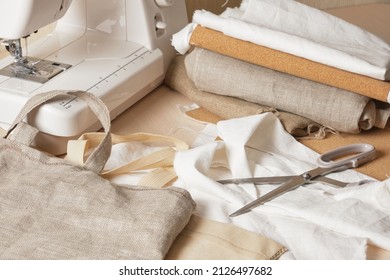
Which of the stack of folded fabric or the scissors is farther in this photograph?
the stack of folded fabric

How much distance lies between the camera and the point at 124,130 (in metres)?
1.15

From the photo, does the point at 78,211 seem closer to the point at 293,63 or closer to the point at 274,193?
the point at 274,193

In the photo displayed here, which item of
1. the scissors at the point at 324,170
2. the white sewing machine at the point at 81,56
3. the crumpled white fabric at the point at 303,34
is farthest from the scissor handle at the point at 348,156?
the white sewing machine at the point at 81,56

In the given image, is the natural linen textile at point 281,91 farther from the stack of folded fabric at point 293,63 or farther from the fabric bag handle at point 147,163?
the fabric bag handle at point 147,163

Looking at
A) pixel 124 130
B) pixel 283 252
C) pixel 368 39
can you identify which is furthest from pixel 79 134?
pixel 368 39

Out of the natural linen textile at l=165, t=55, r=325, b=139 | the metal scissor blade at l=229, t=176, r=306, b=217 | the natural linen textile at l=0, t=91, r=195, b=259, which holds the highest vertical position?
the natural linen textile at l=0, t=91, r=195, b=259

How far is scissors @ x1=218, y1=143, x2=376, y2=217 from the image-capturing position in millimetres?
941

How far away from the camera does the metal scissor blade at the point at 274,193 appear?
0.92m

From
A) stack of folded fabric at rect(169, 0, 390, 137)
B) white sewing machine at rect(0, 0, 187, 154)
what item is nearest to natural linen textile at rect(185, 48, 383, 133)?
stack of folded fabric at rect(169, 0, 390, 137)

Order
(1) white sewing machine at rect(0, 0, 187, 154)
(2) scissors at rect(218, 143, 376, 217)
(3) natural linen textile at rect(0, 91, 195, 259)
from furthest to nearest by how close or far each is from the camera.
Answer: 1. (1) white sewing machine at rect(0, 0, 187, 154)
2. (2) scissors at rect(218, 143, 376, 217)
3. (3) natural linen textile at rect(0, 91, 195, 259)

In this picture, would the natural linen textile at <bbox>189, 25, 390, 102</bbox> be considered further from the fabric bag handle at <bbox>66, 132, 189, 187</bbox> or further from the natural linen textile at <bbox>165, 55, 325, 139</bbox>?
the fabric bag handle at <bbox>66, 132, 189, 187</bbox>

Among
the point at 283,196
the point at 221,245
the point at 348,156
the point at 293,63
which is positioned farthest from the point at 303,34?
the point at 221,245

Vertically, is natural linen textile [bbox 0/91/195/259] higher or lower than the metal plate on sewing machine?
lower

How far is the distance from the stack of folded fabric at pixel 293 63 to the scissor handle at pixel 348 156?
47 millimetres
